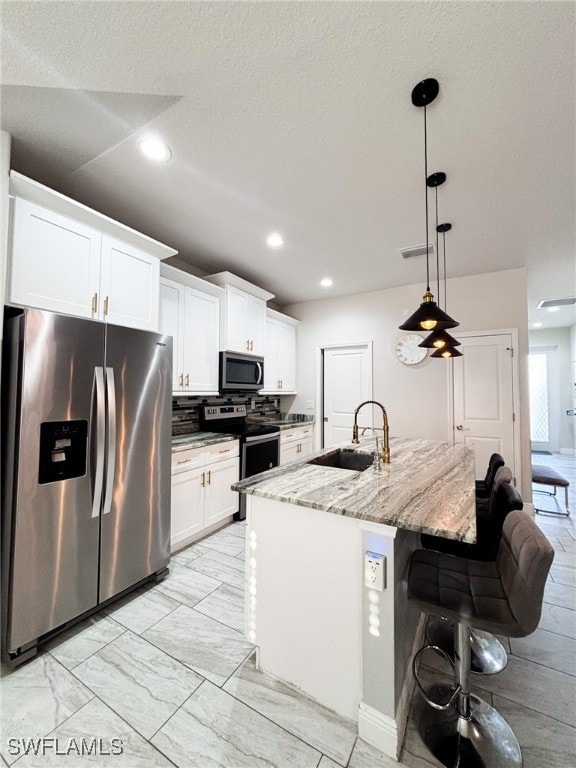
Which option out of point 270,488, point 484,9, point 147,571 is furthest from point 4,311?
point 484,9

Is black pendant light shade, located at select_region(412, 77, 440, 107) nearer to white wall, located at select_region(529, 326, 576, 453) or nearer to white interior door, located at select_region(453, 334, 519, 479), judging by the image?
white interior door, located at select_region(453, 334, 519, 479)

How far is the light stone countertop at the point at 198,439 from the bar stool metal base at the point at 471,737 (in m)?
2.16

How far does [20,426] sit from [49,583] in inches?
34.3

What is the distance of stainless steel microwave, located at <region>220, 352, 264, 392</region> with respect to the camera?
350 centimetres


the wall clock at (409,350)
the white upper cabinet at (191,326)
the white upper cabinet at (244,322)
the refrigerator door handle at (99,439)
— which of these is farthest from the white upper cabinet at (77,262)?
the wall clock at (409,350)

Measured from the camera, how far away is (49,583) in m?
1.69

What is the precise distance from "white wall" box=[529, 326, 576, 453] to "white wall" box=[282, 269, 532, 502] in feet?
15.6

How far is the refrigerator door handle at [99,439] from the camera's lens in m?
1.88

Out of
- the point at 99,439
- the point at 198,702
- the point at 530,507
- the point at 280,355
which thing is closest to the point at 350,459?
the point at 198,702

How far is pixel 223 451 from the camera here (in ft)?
10.3

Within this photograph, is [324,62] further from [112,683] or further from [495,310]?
[495,310]

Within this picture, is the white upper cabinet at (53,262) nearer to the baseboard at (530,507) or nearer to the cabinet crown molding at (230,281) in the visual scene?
the cabinet crown molding at (230,281)

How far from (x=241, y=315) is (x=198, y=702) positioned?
→ 3.27m

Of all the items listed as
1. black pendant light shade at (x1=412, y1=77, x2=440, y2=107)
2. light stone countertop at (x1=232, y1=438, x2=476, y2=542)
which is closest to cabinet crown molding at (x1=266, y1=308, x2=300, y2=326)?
light stone countertop at (x1=232, y1=438, x2=476, y2=542)
